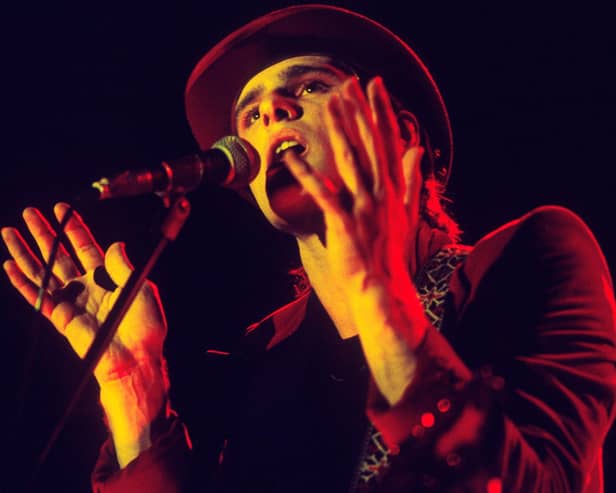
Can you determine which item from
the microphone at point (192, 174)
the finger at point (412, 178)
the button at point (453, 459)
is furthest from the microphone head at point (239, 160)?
the button at point (453, 459)

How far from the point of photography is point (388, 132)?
1495mm

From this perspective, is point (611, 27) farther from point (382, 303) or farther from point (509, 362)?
point (382, 303)

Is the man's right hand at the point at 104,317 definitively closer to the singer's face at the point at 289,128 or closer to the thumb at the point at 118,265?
the thumb at the point at 118,265

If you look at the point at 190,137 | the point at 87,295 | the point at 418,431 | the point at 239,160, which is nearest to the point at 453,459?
the point at 418,431

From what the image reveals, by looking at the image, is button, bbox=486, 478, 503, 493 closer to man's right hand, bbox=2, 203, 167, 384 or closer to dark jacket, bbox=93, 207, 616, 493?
dark jacket, bbox=93, 207, 616, 493

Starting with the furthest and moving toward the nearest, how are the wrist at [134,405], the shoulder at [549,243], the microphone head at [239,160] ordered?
the wrist at [134,405] < the microphone head at [239,160] < the shoulder at [549,243]

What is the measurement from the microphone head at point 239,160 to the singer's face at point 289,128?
368 mm

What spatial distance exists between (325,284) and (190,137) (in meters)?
1.30

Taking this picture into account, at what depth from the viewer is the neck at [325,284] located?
228 cm

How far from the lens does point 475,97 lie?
2.70 metres

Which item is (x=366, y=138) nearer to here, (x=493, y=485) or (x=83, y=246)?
(x=493, y=485)

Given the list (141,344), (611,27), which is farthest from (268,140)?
(611,27)

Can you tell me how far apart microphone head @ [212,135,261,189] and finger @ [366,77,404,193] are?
1.56ft

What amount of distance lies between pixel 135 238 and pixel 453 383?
217 cm
